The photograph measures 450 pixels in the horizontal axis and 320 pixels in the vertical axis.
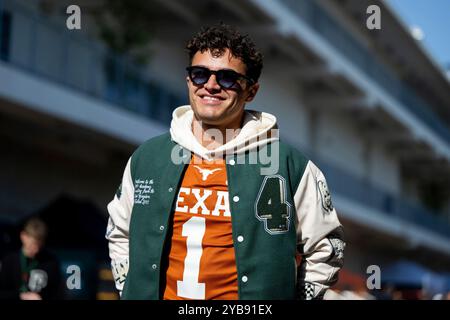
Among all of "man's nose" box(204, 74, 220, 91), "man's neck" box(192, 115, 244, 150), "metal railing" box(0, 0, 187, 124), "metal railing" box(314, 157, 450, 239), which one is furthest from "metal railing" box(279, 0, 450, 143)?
"man's nose" box(204, 74, 220, 91)

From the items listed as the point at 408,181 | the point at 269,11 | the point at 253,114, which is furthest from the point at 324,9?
the point at 253,114

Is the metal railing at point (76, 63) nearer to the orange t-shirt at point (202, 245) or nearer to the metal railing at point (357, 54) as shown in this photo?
the metal railing at point (357, 54)

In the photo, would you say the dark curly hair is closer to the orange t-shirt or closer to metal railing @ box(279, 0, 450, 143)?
the orange t-shirt

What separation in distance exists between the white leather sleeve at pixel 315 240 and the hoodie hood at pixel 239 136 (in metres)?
0.23

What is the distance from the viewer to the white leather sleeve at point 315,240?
12.0 feet

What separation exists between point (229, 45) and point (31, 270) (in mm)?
5240

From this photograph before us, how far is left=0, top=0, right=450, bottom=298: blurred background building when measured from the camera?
13.4 meters

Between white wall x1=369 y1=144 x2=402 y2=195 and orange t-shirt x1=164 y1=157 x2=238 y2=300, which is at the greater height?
white wall x1=369 y1=144 x2=402 y2=195

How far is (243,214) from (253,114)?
601mm

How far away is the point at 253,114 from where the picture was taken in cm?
398

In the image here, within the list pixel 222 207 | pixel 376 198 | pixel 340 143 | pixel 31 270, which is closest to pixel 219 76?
pixel 222 207

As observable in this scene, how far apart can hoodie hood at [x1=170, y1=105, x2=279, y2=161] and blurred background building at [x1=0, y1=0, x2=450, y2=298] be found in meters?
8.23

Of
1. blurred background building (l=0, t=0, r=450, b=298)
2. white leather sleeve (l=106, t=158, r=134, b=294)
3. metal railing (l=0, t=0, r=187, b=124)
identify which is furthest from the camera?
blurred background building (l=0, t=0, r=450, b=298)
